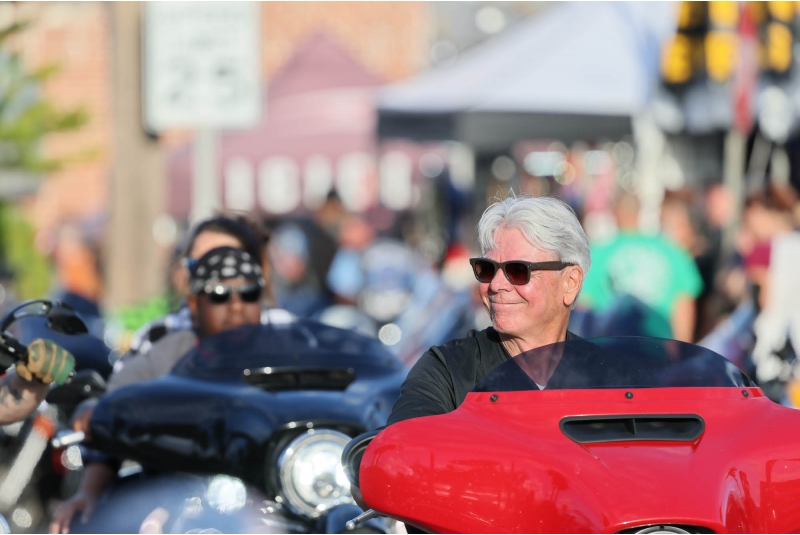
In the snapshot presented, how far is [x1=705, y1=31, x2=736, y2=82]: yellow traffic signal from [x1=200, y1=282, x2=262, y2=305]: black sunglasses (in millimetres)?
6791

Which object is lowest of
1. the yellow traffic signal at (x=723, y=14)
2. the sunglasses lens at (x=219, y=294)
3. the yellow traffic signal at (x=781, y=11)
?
the sunglasses lens at (x=219, y=294)

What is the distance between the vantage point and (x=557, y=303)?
3182 mm

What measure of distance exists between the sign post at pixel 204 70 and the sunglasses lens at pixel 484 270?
440 cm

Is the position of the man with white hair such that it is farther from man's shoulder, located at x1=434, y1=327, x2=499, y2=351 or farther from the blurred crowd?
the blurred crowd

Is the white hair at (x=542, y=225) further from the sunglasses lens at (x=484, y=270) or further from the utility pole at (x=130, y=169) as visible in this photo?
the utility pole at (x=130, y=169)

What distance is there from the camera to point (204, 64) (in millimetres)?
7426

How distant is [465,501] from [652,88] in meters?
9.38

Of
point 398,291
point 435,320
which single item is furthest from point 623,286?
point 398,291

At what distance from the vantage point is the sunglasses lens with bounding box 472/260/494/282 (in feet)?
10.1

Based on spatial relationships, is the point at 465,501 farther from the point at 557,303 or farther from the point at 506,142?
the point at 506,142

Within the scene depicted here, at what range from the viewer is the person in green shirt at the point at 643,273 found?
755 cm

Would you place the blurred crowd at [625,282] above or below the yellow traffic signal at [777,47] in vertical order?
below

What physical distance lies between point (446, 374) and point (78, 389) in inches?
63.6

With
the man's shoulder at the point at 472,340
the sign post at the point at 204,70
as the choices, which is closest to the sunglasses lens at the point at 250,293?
the man's shoulder at the point at 472,340
